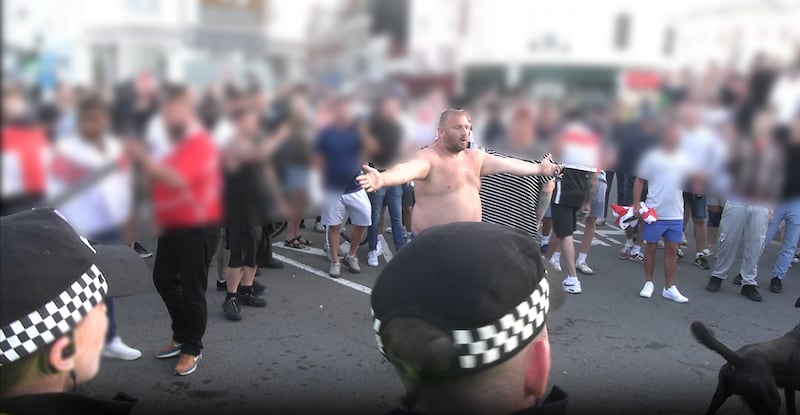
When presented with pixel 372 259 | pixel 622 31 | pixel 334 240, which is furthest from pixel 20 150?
pixel 372 259

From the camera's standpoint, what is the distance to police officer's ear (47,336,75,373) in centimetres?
94

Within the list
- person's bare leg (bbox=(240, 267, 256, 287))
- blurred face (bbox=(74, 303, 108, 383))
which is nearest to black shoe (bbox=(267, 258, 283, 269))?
person's bare leg (bbox=(240, 267, 256, 287))

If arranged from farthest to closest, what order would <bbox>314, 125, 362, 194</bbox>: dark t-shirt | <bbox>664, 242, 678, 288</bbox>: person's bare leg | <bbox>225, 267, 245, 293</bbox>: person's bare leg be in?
<bbox>664, 242, 678, 288</bbox>: person's bare leg < <bbox>225, 267, 245, 293</bbox>: person's bare leg < <bbox>314, 125, 362, 194</bbox>: dark t-shirt

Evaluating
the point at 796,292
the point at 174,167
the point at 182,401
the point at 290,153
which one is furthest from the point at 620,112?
the point at 796,292

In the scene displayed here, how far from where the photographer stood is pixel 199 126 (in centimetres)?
72

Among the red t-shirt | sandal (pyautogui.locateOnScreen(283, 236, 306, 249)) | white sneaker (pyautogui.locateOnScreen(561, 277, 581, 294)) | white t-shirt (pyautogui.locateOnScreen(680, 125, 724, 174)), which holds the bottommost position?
white sneaker (pyautogui.locateOnScreen(561, 277, 581, 294))

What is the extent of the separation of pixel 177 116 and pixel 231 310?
140 inches

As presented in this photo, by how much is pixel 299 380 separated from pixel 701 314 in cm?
325

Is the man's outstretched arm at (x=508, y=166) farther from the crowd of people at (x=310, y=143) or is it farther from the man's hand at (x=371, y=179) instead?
the crowd of people at (x=310, y=143)

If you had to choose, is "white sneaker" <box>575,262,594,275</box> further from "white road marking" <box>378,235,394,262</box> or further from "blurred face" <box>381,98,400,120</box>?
"blurred face" <box>381,98,400,120</box>

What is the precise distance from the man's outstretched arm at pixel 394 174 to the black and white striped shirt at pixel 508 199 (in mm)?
848

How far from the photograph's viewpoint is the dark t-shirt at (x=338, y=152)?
852 millimetres

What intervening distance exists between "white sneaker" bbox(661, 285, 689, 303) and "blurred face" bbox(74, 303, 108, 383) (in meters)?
4.92

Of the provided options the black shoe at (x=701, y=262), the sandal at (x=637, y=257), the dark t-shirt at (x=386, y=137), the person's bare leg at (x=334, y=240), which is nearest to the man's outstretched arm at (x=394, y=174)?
the dark t-shirt at (x=386, y=137)
